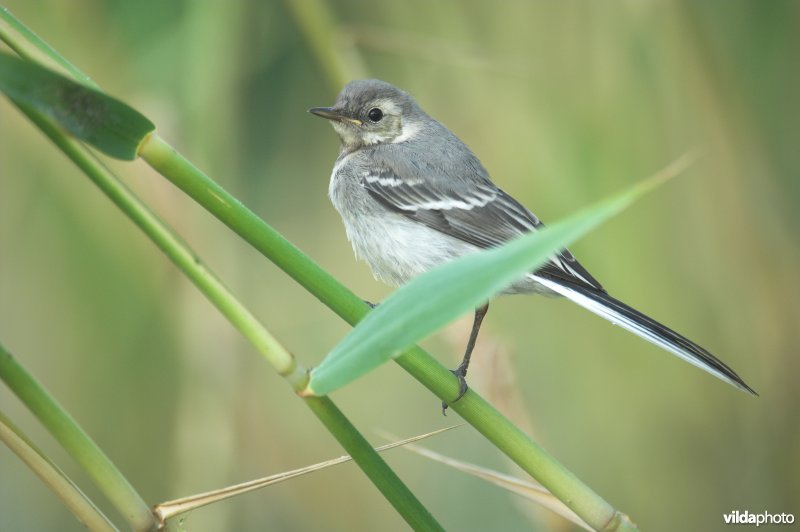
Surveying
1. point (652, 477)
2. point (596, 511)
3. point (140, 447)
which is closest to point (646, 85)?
point (652, 477)

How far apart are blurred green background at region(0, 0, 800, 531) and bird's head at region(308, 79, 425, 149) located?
115mm

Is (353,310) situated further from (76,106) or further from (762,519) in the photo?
(762,519)

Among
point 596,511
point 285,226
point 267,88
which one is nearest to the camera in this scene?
point 596,511

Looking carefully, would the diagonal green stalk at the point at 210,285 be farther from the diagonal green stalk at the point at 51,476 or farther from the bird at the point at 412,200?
the bird at the point at 412,200

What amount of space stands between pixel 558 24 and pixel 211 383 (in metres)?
1.54

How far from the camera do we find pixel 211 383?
250 centimetres

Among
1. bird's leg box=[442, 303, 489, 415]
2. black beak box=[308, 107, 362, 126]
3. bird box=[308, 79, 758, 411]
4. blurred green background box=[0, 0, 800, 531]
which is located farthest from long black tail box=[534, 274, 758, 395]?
black beak box=[308, 107, 362, 126]

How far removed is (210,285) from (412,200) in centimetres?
130

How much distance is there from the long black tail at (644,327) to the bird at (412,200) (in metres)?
0.10

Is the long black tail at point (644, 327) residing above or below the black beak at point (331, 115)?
below

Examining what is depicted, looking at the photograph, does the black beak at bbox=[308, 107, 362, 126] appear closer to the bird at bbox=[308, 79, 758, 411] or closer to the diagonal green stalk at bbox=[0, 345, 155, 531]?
the bird at bbox=[308, 79, 758, 411]

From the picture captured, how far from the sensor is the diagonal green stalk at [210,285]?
1.06m

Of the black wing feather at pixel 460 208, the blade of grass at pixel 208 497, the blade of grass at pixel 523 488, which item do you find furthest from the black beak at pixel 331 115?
the blade of grass at pixel 208 497

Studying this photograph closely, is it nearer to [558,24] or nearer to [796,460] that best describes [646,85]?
[558,24]
